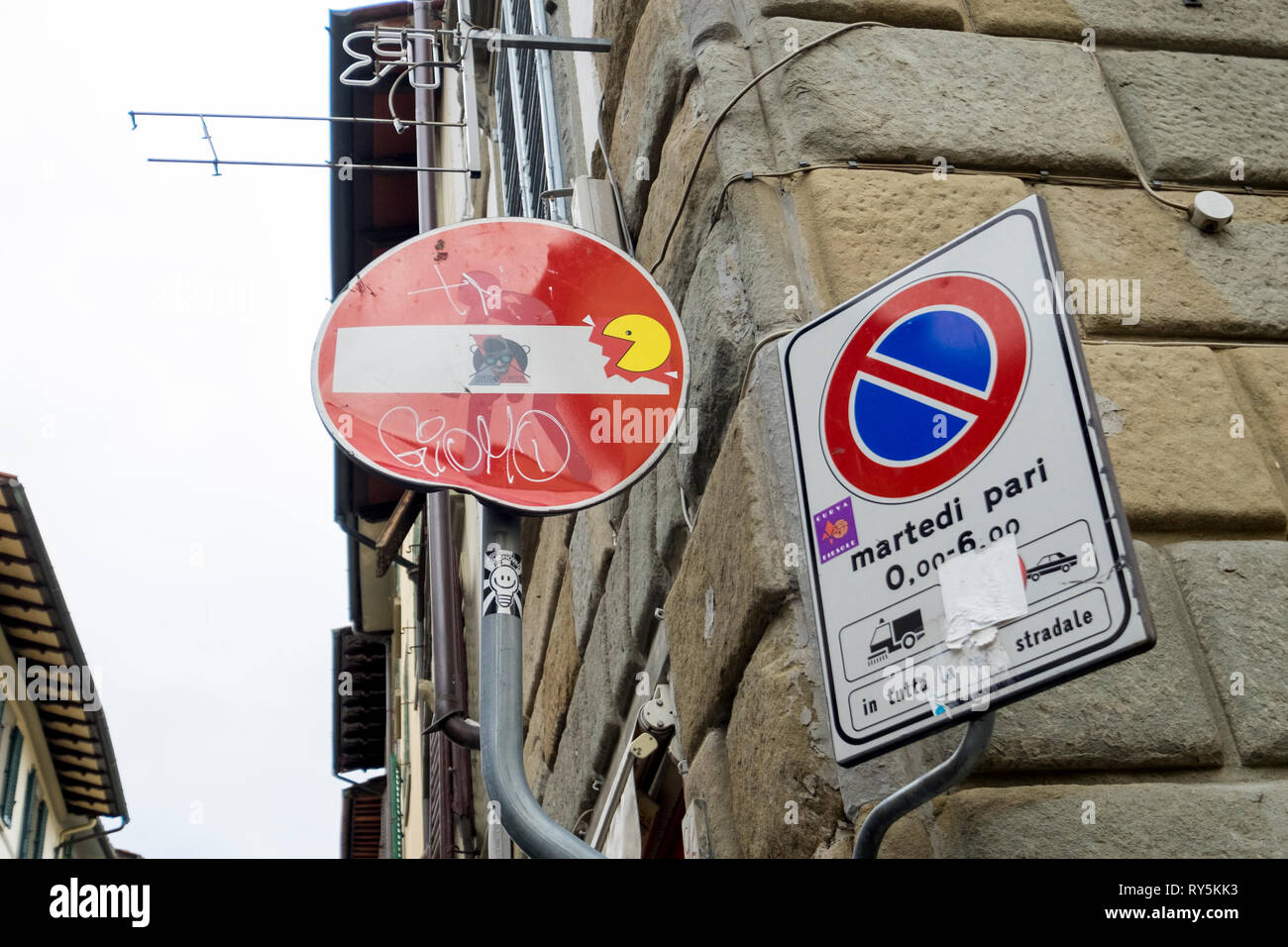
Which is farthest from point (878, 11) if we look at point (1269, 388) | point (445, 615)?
point (445, 615)

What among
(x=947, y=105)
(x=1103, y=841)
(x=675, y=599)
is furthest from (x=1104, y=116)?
(x=1103, y=841)

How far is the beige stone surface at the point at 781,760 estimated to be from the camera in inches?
87.4

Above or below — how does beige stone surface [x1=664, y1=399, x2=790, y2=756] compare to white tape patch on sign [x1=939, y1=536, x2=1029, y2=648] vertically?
above

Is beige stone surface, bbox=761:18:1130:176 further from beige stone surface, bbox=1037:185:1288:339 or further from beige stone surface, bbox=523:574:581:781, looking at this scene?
beige stone surface, bbox=523:574:581:781

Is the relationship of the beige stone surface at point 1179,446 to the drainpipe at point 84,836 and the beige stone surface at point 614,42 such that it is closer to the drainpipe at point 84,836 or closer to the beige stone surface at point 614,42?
the beige stone surface at point 614,42

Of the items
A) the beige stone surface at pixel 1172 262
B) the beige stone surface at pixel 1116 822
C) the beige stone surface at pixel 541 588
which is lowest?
the beige stone surface at pixel 1116 822

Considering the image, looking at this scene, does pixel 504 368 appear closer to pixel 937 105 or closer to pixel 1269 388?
pixel 937 105

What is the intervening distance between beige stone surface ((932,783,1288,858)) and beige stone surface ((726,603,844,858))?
A: 254mm

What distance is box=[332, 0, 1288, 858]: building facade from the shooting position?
207 cm

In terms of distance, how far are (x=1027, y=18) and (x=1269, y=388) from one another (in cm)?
107

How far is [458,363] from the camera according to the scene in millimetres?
2465

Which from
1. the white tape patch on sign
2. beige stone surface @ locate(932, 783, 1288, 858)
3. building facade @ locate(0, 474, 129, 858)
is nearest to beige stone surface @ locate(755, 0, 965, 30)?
the white tape patch on sign

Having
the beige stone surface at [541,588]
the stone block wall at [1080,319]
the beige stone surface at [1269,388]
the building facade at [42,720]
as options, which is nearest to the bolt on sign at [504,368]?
the stone block wall at [1080,319]
